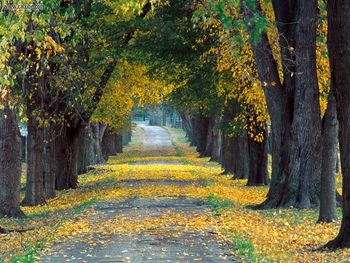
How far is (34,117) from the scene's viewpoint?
28094 mm

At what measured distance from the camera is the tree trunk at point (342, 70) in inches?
581

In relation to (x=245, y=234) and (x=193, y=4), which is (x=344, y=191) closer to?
(x=245, y=234)

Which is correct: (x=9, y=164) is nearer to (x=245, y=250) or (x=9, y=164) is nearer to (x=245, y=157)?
(x=245, y=250)

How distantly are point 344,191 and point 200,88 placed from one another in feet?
64.5

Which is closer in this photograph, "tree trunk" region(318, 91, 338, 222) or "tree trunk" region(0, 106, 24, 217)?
"tree trunk" region(318, 91, 338, 222)

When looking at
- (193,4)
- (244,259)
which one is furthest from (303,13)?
(244,259)

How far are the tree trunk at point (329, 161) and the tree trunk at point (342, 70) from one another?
3879 mm

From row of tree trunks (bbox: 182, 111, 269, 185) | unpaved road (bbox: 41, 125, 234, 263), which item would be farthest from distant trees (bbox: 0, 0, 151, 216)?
row of tree trunks (bbox: 182, 111, 269, 185)

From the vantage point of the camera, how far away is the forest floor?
48.5 feet

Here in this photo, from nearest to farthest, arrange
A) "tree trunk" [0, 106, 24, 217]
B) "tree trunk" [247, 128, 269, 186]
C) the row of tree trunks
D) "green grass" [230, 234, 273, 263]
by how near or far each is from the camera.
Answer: "green grass" [230, 234, 273, 263] < "tree trunk" [0, 106, 24, 217] < "tree trunk" [247, 128, 269, 186] < the row of tree trunks

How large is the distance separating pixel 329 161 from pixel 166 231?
4.08 m

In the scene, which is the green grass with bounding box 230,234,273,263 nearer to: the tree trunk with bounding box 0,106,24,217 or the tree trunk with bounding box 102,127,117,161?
the tree trunk with bounding box 0,106,24,217

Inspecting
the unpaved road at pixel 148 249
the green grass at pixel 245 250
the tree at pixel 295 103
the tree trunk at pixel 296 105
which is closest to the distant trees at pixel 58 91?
the tree at pixel 295 103

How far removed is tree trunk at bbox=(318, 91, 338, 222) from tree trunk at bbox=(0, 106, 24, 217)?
29.4ft
